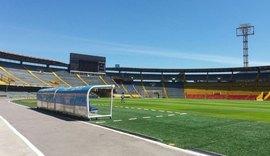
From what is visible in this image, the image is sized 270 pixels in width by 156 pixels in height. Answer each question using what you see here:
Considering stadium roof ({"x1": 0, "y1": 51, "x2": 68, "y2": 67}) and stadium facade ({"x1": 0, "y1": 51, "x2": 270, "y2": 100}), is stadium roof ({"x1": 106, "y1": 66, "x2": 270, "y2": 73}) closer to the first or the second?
stadium facade ({"x1": 0, "y1": 51, "x2": 270, "y2": 100})

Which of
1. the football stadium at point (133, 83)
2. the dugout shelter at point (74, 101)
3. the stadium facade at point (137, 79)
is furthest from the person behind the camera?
the stadium facade at point (137, 79)

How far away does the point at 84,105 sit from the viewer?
1908 cm

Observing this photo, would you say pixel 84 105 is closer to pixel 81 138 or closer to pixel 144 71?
pixel 81 138

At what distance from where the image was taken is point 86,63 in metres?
96.4

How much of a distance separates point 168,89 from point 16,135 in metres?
89.7

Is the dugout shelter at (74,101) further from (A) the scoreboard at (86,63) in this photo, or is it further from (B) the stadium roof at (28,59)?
(A) the scoreboard at (86,63)

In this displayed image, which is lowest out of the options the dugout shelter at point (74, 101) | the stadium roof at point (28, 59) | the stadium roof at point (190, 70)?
the dugout shelter at point (74, 101)

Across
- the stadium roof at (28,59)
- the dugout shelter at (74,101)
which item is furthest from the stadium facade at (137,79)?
the dugout shelter at (74,101)

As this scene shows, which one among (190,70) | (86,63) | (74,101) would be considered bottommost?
(74,101)

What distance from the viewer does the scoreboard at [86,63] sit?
94.2 metres

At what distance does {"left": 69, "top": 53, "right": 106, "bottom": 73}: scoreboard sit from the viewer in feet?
309

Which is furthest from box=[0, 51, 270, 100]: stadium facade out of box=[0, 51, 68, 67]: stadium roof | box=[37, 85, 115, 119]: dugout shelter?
box=[37, 85, 115, 119]: dugout shelter

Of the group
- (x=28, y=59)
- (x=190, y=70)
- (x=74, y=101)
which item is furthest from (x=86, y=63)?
A: (x=74, y=101)

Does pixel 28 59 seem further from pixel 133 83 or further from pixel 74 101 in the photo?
pixel 74 101
